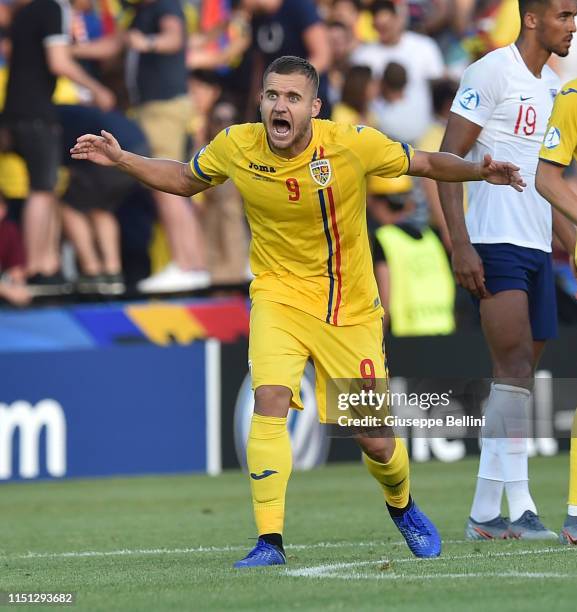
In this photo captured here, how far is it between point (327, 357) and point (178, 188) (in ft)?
3.33

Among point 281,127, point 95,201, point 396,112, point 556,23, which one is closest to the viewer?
point 281,127

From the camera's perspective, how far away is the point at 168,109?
1506 cm

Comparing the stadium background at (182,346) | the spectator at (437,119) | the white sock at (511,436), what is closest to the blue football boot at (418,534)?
the white sock at (511,436)

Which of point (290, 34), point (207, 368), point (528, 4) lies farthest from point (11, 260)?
point (528, 4)

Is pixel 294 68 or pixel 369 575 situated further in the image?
pixel 294 68

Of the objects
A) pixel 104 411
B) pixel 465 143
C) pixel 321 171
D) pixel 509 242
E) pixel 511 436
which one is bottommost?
pixel 104 411

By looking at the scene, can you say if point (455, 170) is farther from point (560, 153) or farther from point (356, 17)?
point (356, 17)

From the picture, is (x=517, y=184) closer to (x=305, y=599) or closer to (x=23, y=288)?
(x=305, y=599)

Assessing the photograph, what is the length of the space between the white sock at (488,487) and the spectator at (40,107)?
7127mm

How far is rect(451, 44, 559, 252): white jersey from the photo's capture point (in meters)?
8.15

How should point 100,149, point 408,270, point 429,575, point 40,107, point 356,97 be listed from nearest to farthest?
point 429,575, point 100,149, point 408,270, point 40,107, point 356,97

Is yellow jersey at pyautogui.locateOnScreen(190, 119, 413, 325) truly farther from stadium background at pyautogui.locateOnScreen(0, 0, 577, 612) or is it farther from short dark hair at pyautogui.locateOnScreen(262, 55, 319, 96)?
stadium background at pyautogui.locateOnScreen(0, 0, 577, 612)

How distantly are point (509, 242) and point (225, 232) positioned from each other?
7.40 meters

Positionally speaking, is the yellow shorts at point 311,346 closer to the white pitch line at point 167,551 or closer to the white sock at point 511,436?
the white pitch line at point 167,551
